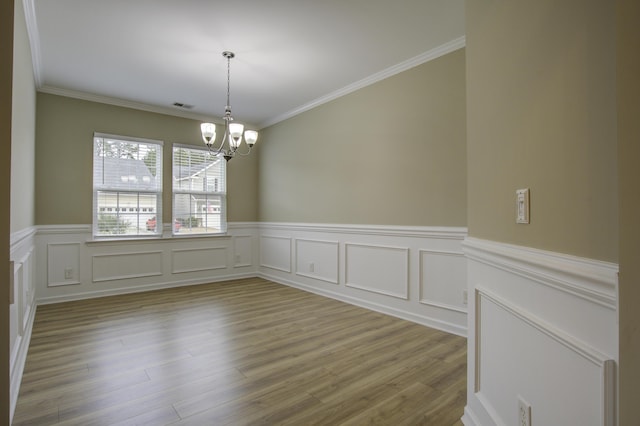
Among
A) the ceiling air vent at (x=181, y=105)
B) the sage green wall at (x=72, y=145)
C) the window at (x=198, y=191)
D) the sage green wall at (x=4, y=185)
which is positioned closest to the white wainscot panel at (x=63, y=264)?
the sage green wall at (x=72, y=145)

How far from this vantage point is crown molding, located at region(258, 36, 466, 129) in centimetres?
317

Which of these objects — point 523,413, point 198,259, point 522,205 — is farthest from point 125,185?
point 523,413

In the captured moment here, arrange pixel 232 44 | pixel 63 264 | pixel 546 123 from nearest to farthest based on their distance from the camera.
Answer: pixel 546 123, pixel 232 44, pixel 63 264

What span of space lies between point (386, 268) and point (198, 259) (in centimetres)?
315

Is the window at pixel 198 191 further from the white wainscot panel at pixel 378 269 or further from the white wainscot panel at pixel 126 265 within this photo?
the white wainscot panel at pixel 378 269

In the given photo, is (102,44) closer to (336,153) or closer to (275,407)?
(336,153)

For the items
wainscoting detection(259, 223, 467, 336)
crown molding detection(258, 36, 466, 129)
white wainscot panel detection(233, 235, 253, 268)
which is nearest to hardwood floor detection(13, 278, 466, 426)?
wainscoting detection(259, 223, 467, 336)

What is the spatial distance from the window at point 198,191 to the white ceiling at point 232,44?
1089mm

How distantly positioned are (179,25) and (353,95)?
2109mm

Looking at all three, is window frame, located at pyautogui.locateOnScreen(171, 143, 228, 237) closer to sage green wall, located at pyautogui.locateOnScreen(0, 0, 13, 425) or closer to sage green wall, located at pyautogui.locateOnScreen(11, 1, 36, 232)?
sage green wall, located at pyautogui.locateOnScreen(11, 1, 36, 232)

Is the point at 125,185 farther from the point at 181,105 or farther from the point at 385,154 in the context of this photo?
the point at 385,154

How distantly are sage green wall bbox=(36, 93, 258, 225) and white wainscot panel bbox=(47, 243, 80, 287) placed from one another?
330 millimetres

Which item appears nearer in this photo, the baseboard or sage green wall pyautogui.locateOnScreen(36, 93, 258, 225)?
the baseboard

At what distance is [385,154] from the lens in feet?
12.6
